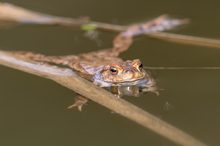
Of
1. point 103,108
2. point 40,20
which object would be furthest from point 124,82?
point 40,20

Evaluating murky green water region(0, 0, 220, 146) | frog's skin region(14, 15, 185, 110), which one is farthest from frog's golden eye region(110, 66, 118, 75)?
murky green water region(0, 0, 220, 146)

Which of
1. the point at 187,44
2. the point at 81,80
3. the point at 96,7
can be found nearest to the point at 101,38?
the point at 96,7

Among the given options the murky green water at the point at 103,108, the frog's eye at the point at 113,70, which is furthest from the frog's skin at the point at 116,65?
the murky green water at the point at 103,108

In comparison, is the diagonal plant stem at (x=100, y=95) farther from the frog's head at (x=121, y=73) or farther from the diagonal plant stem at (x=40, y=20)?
the diagonal plant stem at (x=40, y=20)

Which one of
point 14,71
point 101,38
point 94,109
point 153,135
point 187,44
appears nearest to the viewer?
point 153,135

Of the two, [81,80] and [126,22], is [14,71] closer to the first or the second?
[81,80]

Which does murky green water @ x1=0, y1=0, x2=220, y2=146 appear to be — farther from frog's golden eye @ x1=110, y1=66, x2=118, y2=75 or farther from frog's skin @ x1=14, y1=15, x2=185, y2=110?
frog's golden eye @ x1=110, y1=66, x2=118, y2=75
